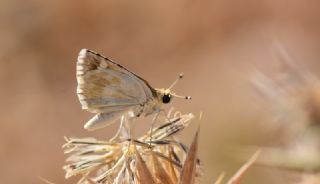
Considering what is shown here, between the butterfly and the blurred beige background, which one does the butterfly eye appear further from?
the blurred beige background

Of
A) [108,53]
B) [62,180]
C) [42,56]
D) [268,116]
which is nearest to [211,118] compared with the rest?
[62,180]

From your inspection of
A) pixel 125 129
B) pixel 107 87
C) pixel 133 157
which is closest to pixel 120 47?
pixel 107 87

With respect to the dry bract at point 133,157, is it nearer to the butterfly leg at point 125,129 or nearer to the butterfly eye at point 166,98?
the butterfly leg at point 125,129

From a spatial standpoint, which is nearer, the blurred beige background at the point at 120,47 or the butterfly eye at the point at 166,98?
the butterfly eye at the point at 166,98

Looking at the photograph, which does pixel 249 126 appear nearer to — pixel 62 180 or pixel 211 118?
pixel 211 118

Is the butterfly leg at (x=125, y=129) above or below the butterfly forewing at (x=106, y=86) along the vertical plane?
below

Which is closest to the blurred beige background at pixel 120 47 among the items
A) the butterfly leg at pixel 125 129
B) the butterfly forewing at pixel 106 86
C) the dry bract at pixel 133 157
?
the butterfly forewing at pixel 106 86

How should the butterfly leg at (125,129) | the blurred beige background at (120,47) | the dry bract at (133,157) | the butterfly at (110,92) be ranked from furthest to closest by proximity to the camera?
the blurred beige background at (120,47), the butterfly at (110,92), the butterfly leg at (125,129), the dry bract at (133,157)
